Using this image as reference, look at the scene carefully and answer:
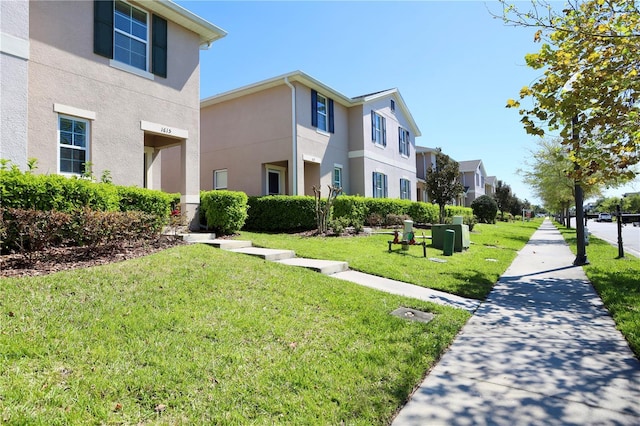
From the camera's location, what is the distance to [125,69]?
10102 mm

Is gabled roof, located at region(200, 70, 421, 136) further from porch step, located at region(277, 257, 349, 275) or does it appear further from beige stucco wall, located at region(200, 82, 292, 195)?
porch step, located at region(277, 257, 349, 275)

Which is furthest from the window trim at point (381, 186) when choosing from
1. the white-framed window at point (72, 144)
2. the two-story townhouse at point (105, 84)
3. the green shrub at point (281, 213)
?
the white-framed window at point (72, 144)

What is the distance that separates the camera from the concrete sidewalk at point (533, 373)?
2.88 metres

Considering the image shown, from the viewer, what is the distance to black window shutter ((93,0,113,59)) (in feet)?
30.9

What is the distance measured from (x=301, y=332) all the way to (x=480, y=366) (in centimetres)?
200

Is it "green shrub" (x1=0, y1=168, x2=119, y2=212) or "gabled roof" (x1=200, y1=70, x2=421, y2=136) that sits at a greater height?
"gabled roof" (x1=200, y1=70, x2=421, y2=136)

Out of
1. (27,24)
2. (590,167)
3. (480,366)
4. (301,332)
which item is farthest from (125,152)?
(590,167)

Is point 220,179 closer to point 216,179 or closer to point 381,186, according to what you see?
point 216,179

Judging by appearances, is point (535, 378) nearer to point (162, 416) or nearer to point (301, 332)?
point (301, 332)

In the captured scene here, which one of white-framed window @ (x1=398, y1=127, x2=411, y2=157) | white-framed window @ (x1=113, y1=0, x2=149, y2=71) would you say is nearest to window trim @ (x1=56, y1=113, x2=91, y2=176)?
white-framed window @ (x1=113, y1=0, x2=149, y2=71)

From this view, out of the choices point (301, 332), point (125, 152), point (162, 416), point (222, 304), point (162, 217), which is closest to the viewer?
point (162, 416)

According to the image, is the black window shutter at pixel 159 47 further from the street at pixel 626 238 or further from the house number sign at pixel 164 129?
the street at pixel 626 238

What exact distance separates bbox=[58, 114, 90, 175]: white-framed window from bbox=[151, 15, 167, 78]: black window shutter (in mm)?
2795

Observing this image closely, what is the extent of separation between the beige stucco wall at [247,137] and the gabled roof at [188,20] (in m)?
4.88
